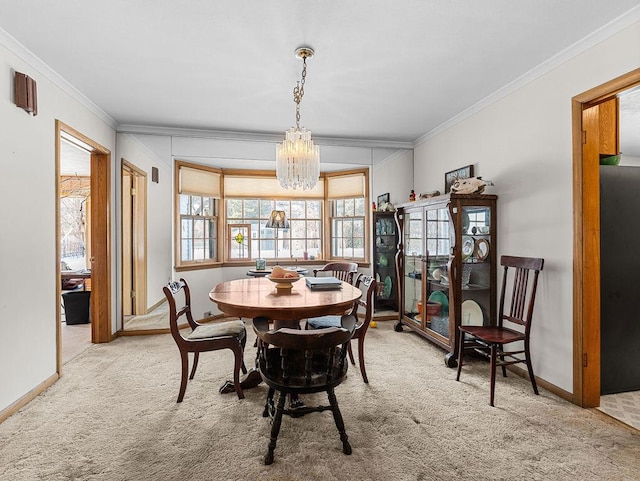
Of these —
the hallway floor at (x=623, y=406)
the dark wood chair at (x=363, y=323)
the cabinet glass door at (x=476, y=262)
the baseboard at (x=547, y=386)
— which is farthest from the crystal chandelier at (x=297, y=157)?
the hallway floor at (x=623, y=406)

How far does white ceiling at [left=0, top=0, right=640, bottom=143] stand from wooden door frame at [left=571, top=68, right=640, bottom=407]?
67 centimetres

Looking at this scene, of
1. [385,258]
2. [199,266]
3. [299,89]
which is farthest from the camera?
[385,258]

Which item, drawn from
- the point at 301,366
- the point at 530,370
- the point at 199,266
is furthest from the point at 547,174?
the point at 199,266

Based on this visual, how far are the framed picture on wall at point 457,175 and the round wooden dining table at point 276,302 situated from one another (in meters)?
1.94

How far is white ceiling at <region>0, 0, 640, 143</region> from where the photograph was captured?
6.78ft

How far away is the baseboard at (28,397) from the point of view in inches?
91.2

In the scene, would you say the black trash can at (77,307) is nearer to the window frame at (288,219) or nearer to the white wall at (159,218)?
the white wall at (159,218)

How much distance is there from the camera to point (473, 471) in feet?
5.88

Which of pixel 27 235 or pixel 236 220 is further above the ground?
pixel 236 220

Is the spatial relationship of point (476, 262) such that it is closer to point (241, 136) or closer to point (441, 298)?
point (441, 298)

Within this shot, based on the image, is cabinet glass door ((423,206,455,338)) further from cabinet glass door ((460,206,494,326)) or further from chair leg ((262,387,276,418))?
chair leg ((262,387,276,418))

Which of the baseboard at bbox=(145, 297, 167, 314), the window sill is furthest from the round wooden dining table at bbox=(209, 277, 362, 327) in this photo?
the baseboard at bbox=(145, 297, 167, 314)

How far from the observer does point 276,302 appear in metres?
2.29

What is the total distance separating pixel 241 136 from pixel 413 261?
2.69 meters
